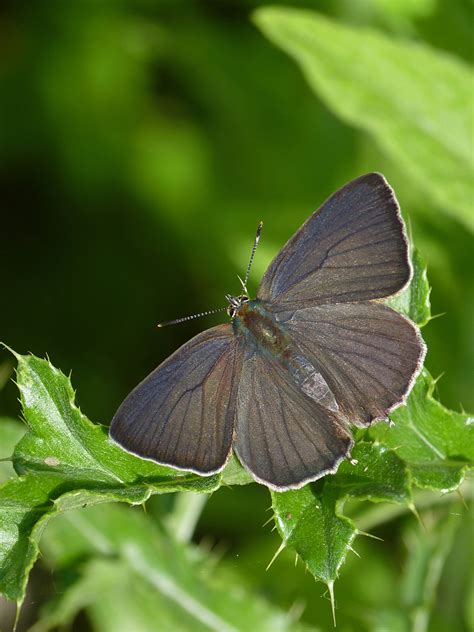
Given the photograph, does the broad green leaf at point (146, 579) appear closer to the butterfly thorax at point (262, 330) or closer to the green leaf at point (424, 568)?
the green leaf at point (424, 568)

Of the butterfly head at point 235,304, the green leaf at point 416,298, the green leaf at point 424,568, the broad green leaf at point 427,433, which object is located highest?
the butterfly head at point 235,304

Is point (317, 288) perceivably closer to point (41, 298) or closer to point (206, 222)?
point (206, 222)

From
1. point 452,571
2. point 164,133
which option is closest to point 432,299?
Answer: point 452,571

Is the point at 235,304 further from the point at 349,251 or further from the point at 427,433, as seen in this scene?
the point at 427,433

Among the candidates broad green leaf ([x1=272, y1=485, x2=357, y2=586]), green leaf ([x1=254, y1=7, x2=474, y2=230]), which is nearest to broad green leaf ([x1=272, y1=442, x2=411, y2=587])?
broad green leaf ([x1=272, y1=485, x2=357, y2=586])

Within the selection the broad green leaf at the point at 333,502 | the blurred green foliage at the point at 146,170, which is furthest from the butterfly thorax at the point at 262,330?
the blurred green foliage at the point at 146,170

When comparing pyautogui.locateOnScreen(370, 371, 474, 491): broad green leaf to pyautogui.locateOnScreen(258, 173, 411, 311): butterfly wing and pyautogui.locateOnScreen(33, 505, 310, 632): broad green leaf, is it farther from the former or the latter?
pyautogui.locateOnScreen(33, 505, 310, 632): broad green leaf
